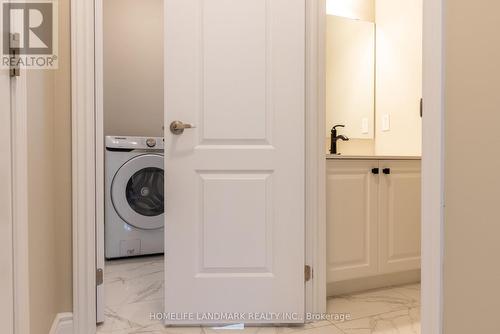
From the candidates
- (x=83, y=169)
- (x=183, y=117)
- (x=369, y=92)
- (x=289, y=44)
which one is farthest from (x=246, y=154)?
(x=369, y=92)

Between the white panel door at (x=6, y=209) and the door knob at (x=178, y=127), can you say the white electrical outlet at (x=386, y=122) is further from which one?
the white panel door at (x=6, y=209)

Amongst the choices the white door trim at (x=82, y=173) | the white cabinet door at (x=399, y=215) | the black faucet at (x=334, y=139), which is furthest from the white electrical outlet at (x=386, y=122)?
the white door trim at (x=82, y=173)

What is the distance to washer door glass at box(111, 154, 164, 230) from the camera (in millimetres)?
2631

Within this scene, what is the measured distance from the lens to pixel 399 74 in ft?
7.79

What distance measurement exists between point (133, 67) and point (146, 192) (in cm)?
124

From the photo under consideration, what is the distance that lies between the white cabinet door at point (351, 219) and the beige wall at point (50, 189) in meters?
1.27

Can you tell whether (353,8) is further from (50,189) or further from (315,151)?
(50,189)

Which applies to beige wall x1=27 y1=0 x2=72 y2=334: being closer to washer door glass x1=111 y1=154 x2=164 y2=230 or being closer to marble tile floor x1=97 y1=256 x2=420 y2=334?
A: marble tile floor x1=97 y1=256 x2=420 y2=334

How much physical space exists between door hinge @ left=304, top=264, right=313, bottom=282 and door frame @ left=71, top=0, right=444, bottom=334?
0.07 ft

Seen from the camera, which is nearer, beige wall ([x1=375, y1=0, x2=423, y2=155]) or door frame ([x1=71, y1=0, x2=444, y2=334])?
door frame ([x1=71, y1=0, x2=444, y2=334])

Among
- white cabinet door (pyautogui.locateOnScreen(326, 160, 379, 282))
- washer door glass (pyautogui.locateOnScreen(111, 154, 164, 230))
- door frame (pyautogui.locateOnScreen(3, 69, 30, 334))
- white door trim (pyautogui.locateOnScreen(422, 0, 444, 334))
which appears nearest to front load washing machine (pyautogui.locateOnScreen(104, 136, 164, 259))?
washer door glass (pyautogui.locateOnScreen(111, 154, 164, 230))

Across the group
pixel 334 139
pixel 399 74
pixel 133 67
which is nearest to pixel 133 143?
pixel 133 67

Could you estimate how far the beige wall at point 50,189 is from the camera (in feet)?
3.35

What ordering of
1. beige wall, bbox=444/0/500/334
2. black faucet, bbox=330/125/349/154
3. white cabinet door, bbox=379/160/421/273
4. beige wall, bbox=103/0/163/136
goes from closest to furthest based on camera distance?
beige wall, bbox=444/0/500/334 < white cabinet door, bbox=379/160/421/273 < black faucet, bbox=330/125/349/154 < beige wall, bbox=103/0/163/136
